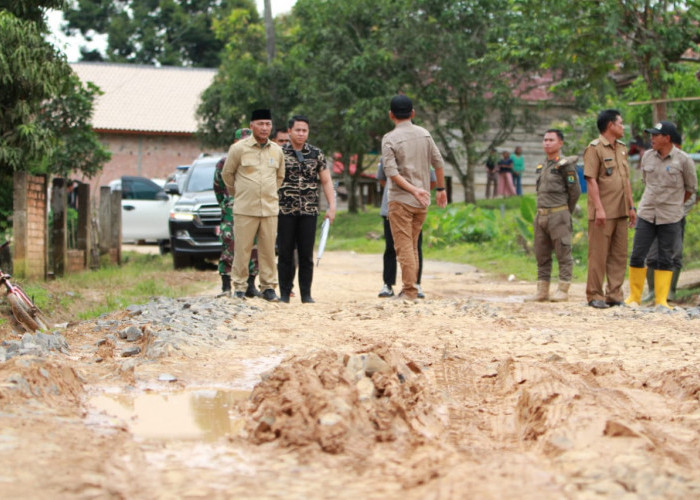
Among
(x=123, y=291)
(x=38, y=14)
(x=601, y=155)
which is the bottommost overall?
Answer: (x=123, y=291)

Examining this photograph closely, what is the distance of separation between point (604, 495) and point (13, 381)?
2.77m

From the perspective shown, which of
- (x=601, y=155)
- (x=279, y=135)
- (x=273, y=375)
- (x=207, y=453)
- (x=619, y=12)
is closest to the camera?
(x=207, y=453)

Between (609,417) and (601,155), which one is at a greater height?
(601,155)

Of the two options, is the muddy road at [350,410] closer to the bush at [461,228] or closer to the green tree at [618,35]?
the green tree at [618,35]

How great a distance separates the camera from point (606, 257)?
949 cm

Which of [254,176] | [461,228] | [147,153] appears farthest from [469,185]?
[254,176]

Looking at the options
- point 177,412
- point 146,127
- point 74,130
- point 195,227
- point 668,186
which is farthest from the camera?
point 146,127

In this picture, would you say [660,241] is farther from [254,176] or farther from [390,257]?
[254,176]

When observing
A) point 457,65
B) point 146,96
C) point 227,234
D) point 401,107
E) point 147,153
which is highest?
point 146,96

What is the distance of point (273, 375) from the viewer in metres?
4.91

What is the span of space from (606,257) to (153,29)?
1641 inches

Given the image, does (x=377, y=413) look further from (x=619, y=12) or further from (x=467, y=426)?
(x=619, y=12)

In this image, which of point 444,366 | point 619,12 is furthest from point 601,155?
point 619,12

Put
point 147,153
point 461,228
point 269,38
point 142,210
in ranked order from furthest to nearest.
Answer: point 147,153, point 269,38, point 142,210, point 461,228
